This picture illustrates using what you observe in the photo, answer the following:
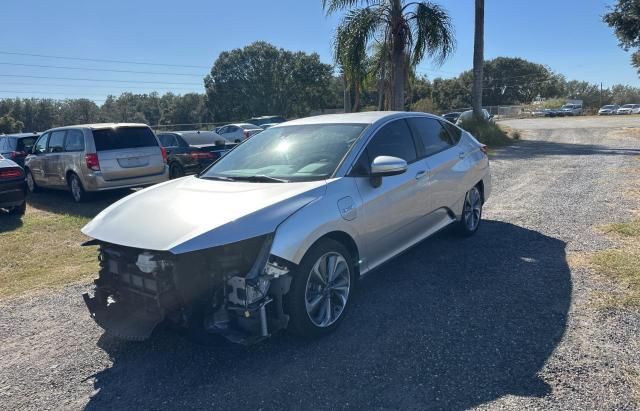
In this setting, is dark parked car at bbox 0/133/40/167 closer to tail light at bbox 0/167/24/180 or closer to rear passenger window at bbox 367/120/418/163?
tail light at bbox 0/167/24/180

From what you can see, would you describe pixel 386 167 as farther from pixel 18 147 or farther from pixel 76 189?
pixel 18 147

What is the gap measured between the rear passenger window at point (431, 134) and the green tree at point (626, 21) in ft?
74.0

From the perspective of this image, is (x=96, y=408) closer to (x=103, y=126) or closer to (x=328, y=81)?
(x=103, y=126)

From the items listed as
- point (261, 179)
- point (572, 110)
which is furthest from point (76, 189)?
point (572, 110)

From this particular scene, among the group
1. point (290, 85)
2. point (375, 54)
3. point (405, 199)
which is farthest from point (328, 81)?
point (405, 199)

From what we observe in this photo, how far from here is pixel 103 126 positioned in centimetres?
970

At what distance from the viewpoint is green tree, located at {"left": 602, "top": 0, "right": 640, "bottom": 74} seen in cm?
2242

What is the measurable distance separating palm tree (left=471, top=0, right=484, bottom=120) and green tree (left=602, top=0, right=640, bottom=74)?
9093 mm

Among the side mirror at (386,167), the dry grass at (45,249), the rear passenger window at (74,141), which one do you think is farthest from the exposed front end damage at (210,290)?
the rear passenger window at (74,141)

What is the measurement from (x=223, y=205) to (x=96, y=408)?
1.53 meters

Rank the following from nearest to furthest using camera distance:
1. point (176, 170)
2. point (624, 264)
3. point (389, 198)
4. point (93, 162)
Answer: point (389, 198) → point (624, 264) → point (93, 162) → point (176, 170)

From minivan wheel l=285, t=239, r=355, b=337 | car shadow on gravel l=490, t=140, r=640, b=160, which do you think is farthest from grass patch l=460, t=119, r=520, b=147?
minivan wheel l=285, t=239, r=355, b=337

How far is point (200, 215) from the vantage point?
10.9ft

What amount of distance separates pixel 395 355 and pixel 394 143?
7.15 ft
